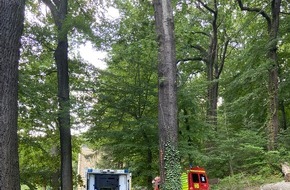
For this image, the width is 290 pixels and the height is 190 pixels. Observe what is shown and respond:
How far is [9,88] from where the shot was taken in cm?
475

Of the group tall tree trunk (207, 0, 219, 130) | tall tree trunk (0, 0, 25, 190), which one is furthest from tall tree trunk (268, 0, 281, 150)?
tall tree trunk (0, 0, 25, 190)

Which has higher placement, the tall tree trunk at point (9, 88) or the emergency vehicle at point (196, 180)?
the tall tree trunk at point (9, 88)

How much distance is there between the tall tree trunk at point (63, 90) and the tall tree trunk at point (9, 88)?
521 centimetres

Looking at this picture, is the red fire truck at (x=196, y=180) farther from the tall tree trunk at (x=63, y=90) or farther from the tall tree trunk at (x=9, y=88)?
the tall tree trunk at (x=9, y=88)

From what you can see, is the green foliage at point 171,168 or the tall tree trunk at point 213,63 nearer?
the green foliage at point 171,168

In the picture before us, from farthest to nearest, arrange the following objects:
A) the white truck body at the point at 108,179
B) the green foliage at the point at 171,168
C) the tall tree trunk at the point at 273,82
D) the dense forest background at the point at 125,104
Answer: the tall tree trunk at the point at 273,82 → the dense forest background at the point at 125,104 → the white truck body at the point at 108,179 → the green foliage at the point at 171,168

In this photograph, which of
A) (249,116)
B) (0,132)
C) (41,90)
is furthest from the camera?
(249,116)

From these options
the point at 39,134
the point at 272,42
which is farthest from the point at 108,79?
the point at 272,42

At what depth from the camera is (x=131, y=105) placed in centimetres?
1132

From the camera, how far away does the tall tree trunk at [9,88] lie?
4.48 meters

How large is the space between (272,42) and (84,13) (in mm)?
Answer: 7848

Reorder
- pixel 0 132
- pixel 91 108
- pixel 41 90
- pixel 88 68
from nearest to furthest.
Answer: pixel 0 132 → pixel 41 90 → pixel 91 108 → pixel 88 68

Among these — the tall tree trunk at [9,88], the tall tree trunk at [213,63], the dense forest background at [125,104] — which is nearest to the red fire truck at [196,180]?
the dense forest background at [125,104]

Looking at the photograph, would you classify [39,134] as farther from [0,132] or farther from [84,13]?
[0,132]
